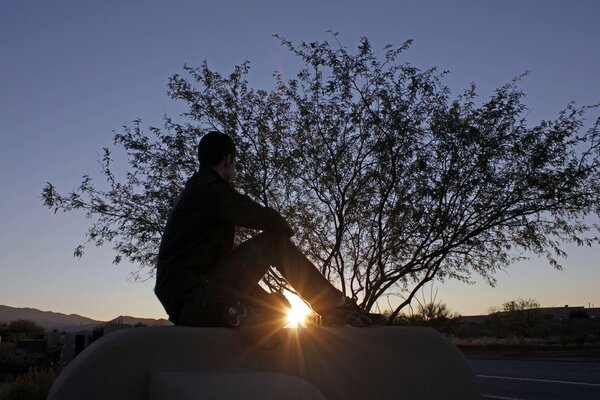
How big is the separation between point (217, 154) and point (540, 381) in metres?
18.0

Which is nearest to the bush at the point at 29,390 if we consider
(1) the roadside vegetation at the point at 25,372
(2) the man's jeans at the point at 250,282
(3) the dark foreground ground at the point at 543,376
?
(1) the roadside vegetation at the point at 25,372

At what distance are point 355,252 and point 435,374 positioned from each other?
20.9 ft

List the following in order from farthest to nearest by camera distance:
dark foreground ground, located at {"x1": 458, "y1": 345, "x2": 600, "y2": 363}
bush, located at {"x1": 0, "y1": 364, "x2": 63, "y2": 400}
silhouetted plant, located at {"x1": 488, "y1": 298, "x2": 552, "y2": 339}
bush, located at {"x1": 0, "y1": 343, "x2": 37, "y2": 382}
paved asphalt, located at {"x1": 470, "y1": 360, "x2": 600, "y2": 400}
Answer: silhouetted plant, located at {"x1": 488, "y1": 298, "x2": 552, "y2": 339} < dark foreground ground, located at {"x1": 458, "y1": 345, "x2": 600, "y2": 363} < bush, located at {"x1": 0, "y1": 343, "x2": 37, "y2": 382} < paved asphalt, located at {"x1": 470, "y1": 360, "x2": 600, "y2": 400} < bush, located at {"x1": 0, "y1": 364, "x2": 63, "y2": 400}

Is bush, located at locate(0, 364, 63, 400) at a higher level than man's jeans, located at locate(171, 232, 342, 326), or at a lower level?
lower

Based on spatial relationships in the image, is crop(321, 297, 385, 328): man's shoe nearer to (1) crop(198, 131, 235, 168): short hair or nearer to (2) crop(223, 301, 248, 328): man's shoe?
(2) crop(223, 301, 248, 328): man's shoe

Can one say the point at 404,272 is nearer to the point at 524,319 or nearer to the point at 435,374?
the point at 435,374

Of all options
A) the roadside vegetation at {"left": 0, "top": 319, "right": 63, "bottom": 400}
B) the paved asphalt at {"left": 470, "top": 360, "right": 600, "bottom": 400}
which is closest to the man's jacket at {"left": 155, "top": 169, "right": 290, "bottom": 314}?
the roadside vegetation at {"left": 0, "top": 319, "right": 63, "bottom": 400}

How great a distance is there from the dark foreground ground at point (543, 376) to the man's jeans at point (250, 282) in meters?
13.2

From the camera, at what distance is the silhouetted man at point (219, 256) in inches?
145

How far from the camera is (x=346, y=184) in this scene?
1019 cm

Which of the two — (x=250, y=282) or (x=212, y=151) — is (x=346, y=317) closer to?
(x=250, y=282)

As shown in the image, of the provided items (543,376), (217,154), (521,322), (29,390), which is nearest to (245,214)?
(217,154)

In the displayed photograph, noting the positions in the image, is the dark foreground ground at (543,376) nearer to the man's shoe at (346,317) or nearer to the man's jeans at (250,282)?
the man's shoe at (346,317)

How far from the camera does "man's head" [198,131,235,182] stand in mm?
4078
